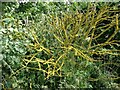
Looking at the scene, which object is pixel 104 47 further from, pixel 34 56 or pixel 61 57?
pixel 34 56

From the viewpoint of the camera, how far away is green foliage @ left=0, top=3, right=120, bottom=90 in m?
2.34

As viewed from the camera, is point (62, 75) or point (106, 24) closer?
point (62, 75)

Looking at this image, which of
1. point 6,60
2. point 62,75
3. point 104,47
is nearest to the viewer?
point 6,60

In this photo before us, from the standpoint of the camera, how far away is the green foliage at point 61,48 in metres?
2.34

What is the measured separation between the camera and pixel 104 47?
8.58ft

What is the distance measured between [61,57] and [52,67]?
11 centimetres

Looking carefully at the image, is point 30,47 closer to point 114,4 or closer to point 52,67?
point 52,67

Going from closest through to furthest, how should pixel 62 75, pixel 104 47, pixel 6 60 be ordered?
pixel 6 60, pixel 62 75, pixel 104 47

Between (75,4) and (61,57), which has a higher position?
(75,4)

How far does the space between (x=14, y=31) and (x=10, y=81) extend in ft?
1.33

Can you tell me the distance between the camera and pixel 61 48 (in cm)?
246

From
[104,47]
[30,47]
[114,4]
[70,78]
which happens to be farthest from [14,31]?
[114,4]

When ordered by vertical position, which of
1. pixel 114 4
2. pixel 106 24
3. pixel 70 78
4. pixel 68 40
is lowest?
pixel 70 78

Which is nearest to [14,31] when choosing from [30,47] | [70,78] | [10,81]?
[30,47]
